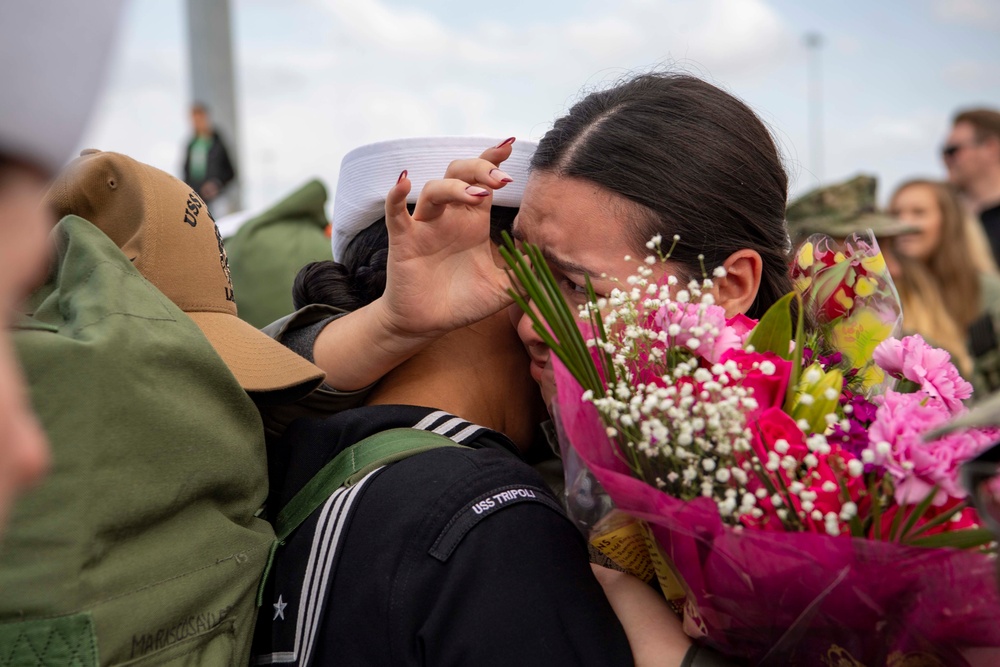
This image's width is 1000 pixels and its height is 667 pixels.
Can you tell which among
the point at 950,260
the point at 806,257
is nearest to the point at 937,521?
the point at 806,257

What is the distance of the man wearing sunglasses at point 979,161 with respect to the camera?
5.35m

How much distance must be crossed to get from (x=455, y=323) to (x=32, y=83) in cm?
138

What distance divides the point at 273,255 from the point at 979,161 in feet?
13.8

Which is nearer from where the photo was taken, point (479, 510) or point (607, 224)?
point (479, 510)

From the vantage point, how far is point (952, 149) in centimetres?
553

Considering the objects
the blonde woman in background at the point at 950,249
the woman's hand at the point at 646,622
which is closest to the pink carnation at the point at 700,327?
the woman's hand at the point at 646,622

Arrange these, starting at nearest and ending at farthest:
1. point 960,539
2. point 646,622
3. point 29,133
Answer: point 29,133 → point 960,539 → point 646,622

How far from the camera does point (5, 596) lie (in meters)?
1.03

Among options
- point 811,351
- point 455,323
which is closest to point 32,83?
point 811,351

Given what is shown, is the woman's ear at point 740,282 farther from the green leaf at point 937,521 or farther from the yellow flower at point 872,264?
the green leaf at point 937,521

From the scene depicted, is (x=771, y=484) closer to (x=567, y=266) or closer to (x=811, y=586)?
(x=811, y=586)

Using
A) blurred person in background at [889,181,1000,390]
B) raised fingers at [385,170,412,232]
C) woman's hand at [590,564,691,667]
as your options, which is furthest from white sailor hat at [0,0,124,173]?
blurred person in background at [889,181,1000,390]

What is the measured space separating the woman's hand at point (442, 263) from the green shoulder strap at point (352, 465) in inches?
13.9

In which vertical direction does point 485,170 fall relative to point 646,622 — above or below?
above
